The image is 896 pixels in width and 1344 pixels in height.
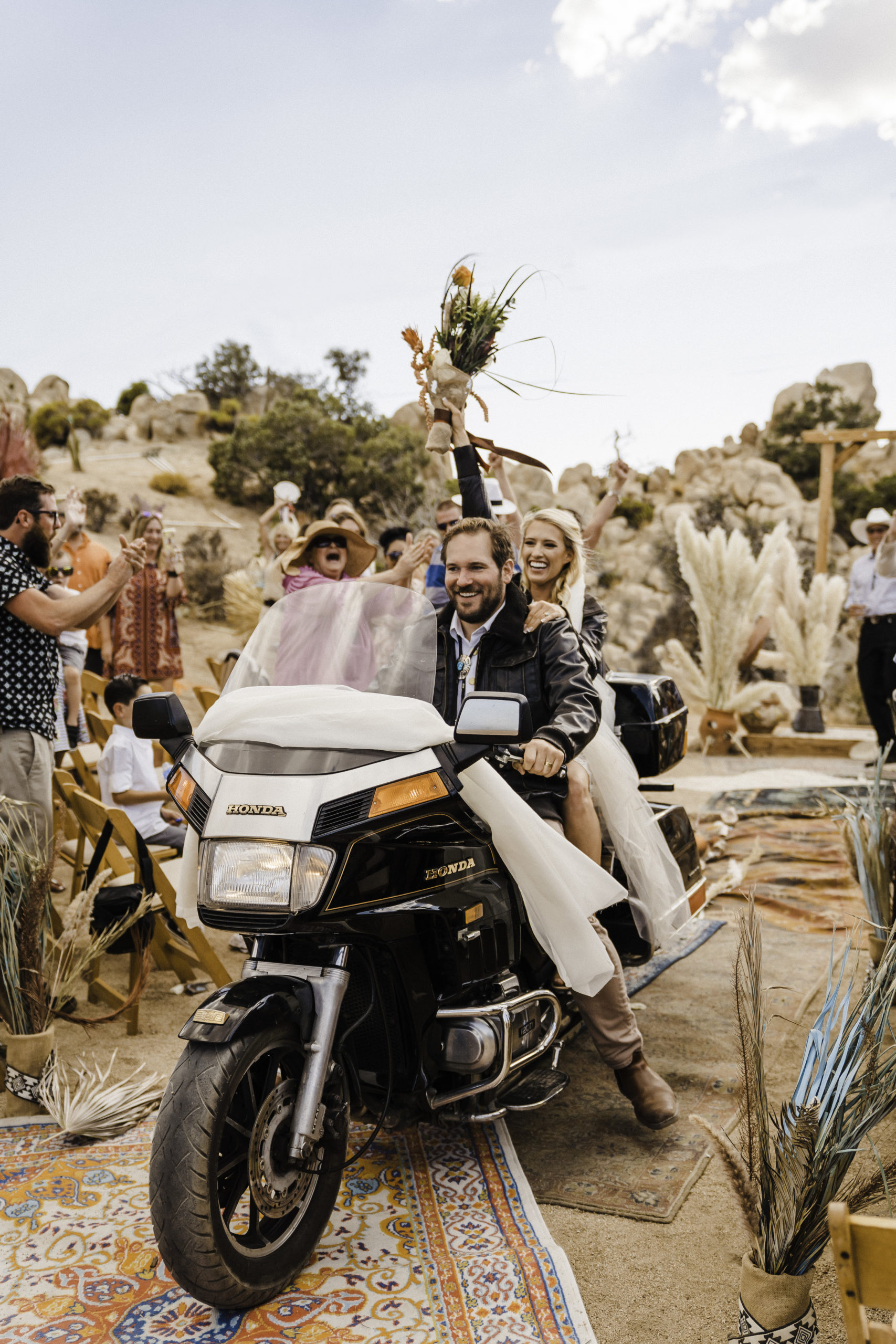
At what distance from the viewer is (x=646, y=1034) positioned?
3877mm

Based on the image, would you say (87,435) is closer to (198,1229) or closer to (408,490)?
(408,490)

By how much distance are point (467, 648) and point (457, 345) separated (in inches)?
49.0

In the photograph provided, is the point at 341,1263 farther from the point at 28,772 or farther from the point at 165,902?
the point at 28,772

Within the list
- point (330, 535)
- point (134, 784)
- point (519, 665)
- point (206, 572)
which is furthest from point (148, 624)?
point (206, 572)

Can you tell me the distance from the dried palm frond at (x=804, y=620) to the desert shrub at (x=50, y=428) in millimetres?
25849

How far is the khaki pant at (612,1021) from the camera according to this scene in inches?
119

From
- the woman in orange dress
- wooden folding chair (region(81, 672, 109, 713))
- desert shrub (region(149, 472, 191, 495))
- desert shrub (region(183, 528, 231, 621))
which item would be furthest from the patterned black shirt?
desert shrub (region(149, 472, 191, 495))

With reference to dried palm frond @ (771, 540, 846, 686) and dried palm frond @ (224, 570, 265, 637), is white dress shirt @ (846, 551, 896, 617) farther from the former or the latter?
dried palm frond @ (224, 570, 265, 637)

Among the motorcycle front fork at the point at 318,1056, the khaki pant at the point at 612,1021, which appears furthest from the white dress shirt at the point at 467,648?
the motorcycle front fork at the point at 318,1056

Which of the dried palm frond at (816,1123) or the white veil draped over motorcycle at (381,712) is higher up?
the white veil draped over motorcycle at (381,712)

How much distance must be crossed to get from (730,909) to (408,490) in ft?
71.1

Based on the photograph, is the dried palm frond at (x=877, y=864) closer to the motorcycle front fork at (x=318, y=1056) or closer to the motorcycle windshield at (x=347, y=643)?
the motorcycle windshield at (x=347, y=643)

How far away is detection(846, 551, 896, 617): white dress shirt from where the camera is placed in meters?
8.66

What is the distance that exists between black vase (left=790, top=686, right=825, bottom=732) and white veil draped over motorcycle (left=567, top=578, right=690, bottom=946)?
28.1ft
